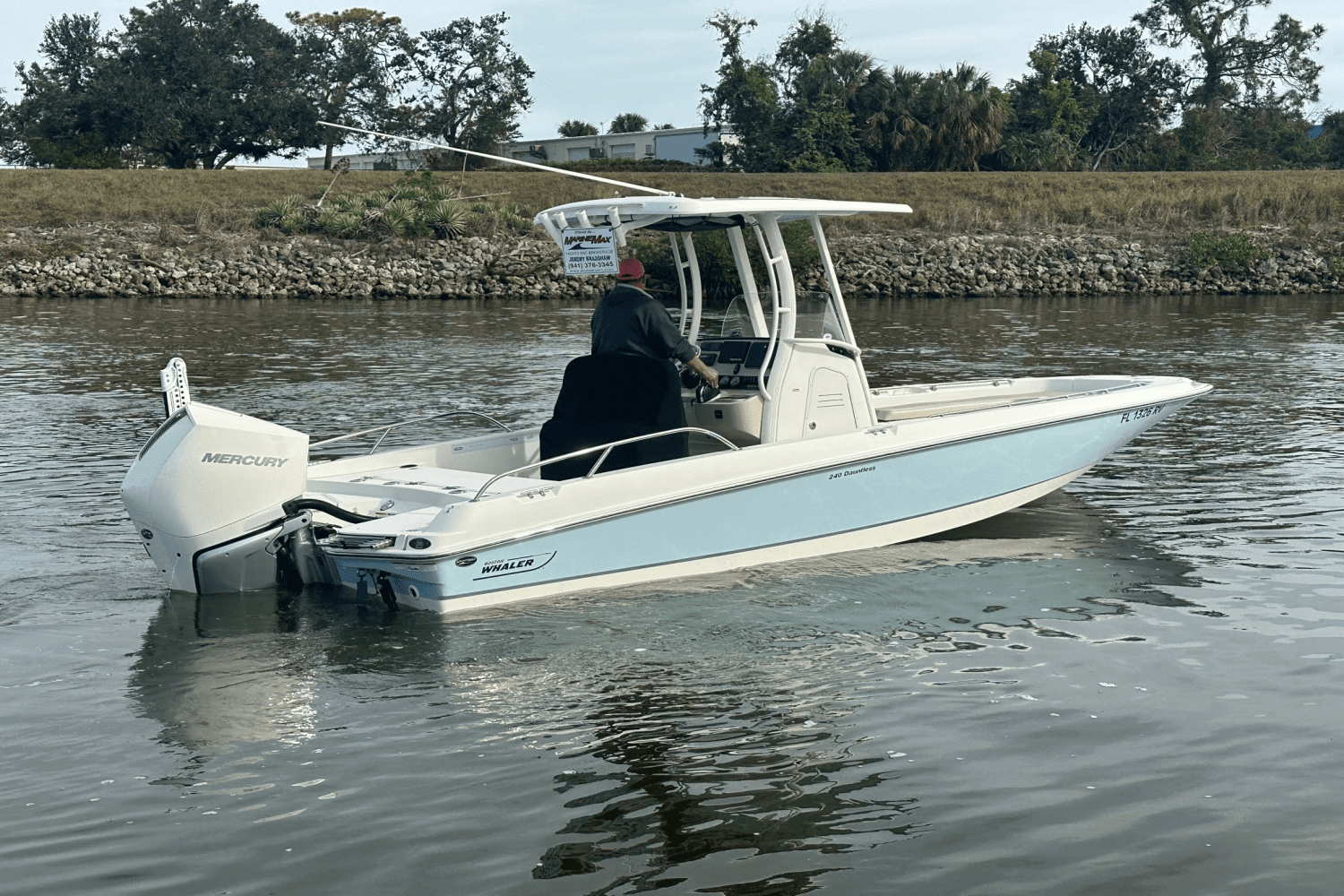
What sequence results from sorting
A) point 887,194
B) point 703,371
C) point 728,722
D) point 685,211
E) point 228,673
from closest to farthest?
point 728,722
point 228,673
point 685,211
point 703,371
point 887,194

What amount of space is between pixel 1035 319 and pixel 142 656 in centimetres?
2403

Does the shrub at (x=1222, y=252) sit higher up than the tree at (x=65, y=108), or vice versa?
the tree at (x=65, y=108)

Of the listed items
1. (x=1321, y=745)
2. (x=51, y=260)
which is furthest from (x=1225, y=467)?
(x=51, y=260)

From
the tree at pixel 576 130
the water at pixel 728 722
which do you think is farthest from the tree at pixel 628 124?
the water at pixel 728 722

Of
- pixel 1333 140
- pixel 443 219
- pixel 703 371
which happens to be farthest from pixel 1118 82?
pixel 703 371

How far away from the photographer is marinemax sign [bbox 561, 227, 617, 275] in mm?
7672

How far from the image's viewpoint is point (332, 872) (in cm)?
425

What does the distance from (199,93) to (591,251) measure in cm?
5233

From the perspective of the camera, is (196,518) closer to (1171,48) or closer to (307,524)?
(307,524)

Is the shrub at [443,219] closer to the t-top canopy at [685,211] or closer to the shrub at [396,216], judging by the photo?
the shrub at [396,216]

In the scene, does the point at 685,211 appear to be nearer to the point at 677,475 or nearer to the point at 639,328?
the point at 639,328

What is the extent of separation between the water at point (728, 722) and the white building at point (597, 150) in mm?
52091

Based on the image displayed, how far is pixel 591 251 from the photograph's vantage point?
7.72 metres

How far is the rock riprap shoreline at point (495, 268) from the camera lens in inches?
1403
